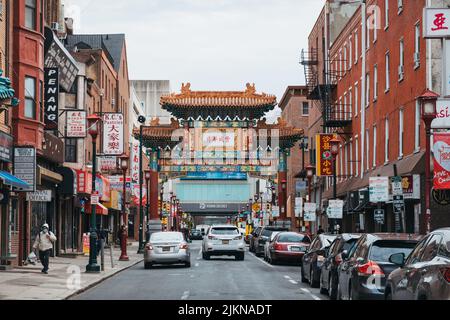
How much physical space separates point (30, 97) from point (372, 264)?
21.4 m

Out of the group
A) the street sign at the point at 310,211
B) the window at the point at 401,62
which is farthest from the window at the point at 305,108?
the window at the point at 401,62

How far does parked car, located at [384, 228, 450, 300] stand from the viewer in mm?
11969

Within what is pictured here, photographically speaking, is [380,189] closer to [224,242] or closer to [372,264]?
[372,264]

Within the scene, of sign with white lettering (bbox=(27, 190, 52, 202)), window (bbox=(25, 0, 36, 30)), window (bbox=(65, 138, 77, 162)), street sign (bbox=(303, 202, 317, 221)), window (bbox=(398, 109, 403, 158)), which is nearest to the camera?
sign with white lettering (bbox=(27, 190, 52, 202))

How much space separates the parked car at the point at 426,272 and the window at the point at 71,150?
38.8 m

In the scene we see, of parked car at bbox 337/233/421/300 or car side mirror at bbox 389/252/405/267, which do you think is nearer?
car side mirror at bbox 389/252/405/267

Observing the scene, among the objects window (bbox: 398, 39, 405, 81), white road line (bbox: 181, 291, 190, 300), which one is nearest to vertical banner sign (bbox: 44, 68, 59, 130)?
window (bbox: 398, 39, 405, 81)

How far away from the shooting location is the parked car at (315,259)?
83.0 feet

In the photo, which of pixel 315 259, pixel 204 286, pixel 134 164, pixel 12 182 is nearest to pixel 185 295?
pixel 204 286

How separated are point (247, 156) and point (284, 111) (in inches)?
1186

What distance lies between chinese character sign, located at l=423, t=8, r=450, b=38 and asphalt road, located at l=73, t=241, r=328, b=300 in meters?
8.28

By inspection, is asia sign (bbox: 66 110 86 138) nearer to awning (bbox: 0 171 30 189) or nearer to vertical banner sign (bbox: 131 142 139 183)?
awning (bbox: 0 171 30 189)

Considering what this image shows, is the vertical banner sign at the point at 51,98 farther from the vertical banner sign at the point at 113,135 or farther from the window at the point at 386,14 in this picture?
the window at the point at 386,14
